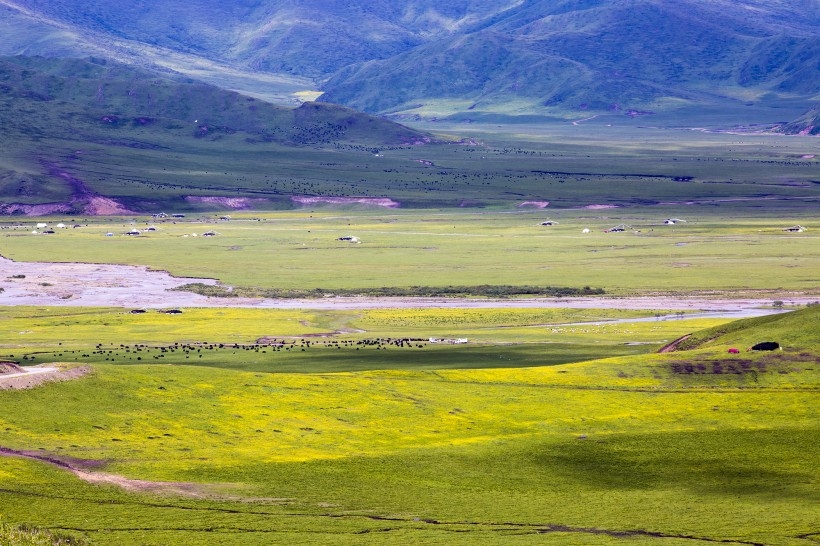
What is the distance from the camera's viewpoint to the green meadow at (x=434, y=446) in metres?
40.4

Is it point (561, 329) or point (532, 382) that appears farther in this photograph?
point (561, 329)

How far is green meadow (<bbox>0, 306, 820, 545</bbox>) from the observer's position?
132 feet

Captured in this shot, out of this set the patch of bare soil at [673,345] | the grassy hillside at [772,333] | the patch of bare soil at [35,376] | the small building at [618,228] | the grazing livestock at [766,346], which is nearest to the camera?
the patch of bare soil at [35,376]

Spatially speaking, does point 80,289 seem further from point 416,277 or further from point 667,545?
point 667,545

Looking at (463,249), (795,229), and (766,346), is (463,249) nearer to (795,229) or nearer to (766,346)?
(795,229)

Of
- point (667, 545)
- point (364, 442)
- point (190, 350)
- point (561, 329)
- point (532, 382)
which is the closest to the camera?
point (667, 545)

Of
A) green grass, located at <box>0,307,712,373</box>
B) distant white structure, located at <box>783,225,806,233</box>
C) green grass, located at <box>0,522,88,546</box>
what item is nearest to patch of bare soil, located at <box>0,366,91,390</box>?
green grass, located at <box>0,307,712,373</box>

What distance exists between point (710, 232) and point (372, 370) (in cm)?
9814

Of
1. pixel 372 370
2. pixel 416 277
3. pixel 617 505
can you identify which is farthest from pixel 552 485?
pixel 416 277

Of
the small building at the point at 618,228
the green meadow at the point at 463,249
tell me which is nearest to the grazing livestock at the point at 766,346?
the green meadow at the point at 463,249

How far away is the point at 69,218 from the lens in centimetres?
19550

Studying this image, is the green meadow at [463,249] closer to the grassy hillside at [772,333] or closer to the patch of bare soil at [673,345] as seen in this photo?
the patch of bare soil at [673,345]

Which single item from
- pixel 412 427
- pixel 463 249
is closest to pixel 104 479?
pixel 412 427

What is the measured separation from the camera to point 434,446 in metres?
50.5
